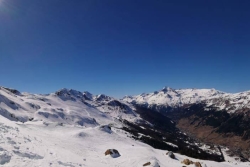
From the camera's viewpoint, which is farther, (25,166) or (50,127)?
(50,127)

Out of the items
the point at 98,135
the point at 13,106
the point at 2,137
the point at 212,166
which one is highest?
the point at 13,106

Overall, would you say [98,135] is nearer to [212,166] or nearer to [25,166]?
[212,166]

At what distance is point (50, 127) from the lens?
86875 millimetres

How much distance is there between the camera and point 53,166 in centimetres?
2678

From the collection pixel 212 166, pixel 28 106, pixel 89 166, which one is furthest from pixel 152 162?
pixel 28 106

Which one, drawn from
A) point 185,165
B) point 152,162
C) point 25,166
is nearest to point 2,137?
point 25,166

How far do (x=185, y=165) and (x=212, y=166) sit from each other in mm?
26668

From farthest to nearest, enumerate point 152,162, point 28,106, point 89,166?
point 28,106 < point 152,162 < point 89,166

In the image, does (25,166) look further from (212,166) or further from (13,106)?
(13,106)

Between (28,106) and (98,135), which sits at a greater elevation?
(28,106)

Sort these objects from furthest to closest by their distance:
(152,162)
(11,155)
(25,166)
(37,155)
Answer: (152,162)
(37,155)
(11,155)
(25,166)

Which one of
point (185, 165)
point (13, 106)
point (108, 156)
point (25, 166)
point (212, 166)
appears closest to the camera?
point (25, 166)

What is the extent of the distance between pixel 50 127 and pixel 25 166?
6661 cm

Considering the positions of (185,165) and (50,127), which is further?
(50,127)
